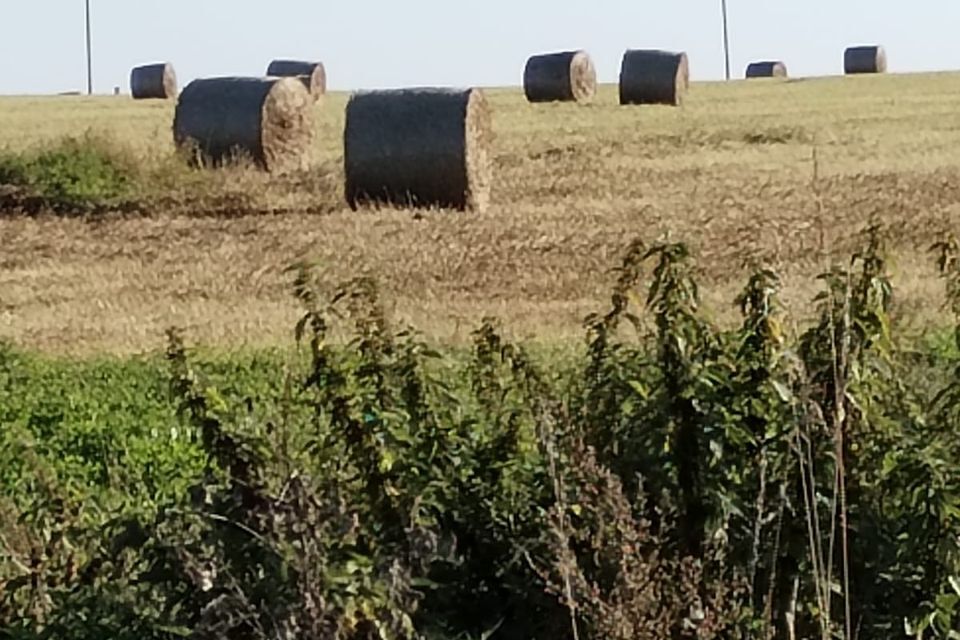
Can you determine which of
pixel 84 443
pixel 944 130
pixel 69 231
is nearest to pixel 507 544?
pixel 84 443

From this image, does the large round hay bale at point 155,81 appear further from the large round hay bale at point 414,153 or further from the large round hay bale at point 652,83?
the large round hay bale at point 414,153

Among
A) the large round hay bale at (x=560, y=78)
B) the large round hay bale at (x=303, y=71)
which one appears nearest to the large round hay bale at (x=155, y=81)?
the large round hay bale at (x=303, y=71)

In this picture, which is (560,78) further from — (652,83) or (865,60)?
(865,60)

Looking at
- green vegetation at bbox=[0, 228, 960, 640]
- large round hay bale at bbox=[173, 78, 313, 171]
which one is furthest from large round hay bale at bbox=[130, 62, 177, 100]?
green vegetation at bbox=[0, 228, 960, 640]

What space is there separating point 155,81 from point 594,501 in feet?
142

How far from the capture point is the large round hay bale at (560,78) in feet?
118

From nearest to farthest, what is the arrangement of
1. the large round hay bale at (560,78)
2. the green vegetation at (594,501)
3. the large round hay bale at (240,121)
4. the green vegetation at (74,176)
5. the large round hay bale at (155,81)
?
the green vegetation at (594,501) → the green vegetation at (74,176) → the large round hay bale at (240,121) → the large round hay bale at (560,78) → the large round hay bale at (155,81)

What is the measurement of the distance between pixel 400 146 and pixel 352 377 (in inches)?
494

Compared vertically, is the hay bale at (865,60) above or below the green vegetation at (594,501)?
above

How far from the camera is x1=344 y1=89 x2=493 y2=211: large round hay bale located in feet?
55.0

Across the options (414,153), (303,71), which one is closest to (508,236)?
(414,153)

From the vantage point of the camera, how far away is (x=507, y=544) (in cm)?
428

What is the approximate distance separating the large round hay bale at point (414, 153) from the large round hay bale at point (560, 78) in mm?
18850

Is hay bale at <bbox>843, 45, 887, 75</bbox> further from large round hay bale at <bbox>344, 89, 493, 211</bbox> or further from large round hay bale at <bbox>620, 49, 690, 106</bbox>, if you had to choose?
large round hay bale at <bbox>344, 89, 493, 211</bbox>
